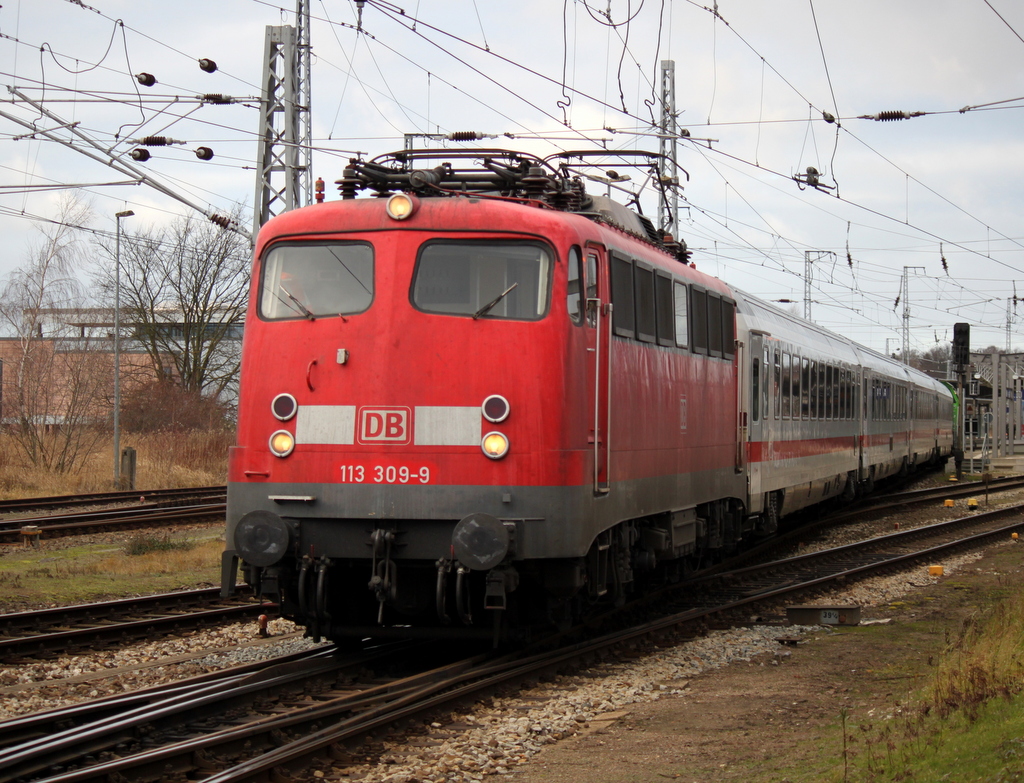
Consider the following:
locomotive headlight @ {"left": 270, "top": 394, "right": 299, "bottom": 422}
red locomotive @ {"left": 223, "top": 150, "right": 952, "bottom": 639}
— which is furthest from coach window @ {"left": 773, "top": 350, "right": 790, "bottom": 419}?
locomotive headlight @ {"left": 270, "top": 394, "right": 299, "bottom": 422}

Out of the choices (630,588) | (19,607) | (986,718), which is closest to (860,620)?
(630,588)

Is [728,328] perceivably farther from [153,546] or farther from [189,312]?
[189,312]

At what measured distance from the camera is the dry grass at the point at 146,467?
27922mm

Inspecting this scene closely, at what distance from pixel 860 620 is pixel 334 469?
6.45 metres

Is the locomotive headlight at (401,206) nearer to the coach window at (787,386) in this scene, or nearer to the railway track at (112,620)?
the railway track at (112,620)

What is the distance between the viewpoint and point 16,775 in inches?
219

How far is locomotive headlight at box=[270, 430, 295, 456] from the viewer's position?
27.1 feet

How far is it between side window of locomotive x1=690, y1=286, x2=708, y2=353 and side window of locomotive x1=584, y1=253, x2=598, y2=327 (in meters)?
3.01

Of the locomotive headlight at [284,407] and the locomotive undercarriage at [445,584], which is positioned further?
the locomotive headlight at [284,407]

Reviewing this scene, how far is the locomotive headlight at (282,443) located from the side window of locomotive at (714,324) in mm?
5496

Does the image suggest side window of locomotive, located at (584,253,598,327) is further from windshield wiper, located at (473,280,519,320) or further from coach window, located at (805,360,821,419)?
coach window, located at (805,360,821,419)

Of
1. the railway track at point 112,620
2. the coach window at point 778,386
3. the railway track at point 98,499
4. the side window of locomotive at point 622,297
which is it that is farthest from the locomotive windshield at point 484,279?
the railway track at point 98,499

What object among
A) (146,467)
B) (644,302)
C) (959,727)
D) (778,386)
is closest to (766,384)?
(778,386)

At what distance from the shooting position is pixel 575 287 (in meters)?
8.52
